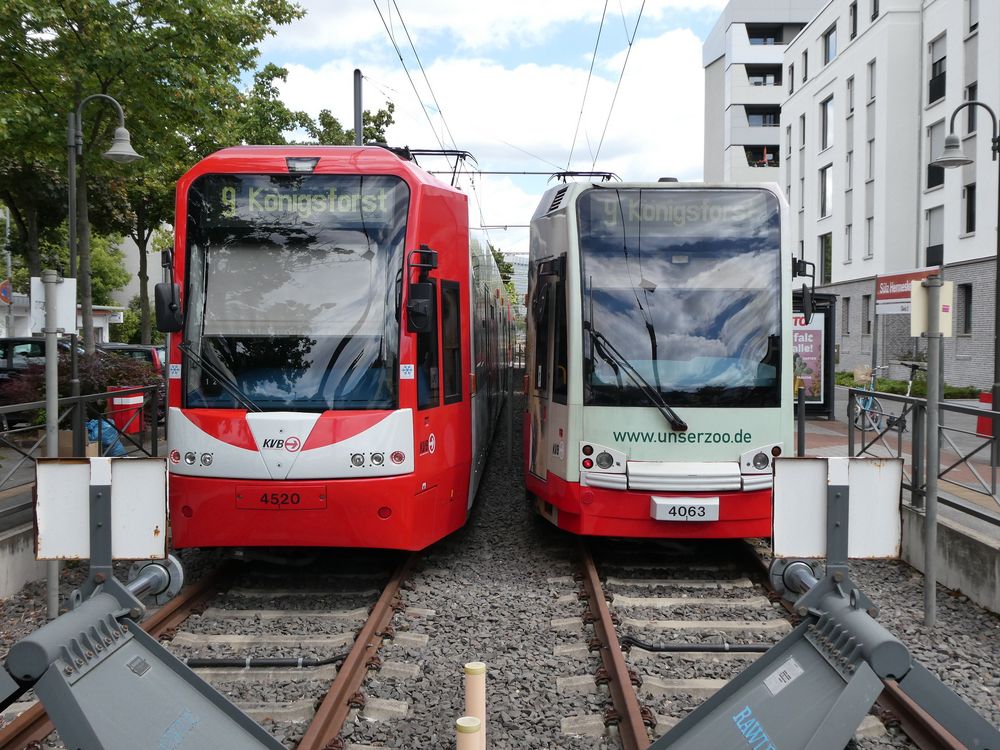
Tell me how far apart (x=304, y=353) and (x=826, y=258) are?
123 feet

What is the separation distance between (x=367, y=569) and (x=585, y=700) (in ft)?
11.2

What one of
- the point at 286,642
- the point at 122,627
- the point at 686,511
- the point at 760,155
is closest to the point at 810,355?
the point at 686,511

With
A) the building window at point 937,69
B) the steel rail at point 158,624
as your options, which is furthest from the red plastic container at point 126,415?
the building window at point 937,69

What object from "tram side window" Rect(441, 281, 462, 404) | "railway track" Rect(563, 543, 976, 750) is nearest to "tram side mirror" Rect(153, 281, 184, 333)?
"tram side window" Rect(441, 281, 462, 404)

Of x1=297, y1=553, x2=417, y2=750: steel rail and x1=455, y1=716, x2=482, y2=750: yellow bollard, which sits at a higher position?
x1=455, y1=716, x2=482, y2=750: yellow bollard

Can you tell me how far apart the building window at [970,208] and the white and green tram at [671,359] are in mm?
23889

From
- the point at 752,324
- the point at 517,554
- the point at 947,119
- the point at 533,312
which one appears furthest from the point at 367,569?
the point at 947,119

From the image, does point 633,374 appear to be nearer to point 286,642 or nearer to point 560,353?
Answer: point 560,353

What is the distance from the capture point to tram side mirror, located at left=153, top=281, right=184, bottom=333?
6809 mm

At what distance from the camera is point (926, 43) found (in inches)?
1238

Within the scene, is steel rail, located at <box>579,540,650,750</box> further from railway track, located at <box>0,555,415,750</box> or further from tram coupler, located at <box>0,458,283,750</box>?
tram coupler, located at <box>0,458,283,750</box>

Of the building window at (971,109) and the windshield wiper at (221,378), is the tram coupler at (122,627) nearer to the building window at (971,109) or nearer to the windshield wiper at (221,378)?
the windshield wiper at (221,378)

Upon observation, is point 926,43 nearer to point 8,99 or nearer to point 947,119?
point 947,119

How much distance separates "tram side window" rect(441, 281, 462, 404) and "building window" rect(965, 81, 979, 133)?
994 inches
